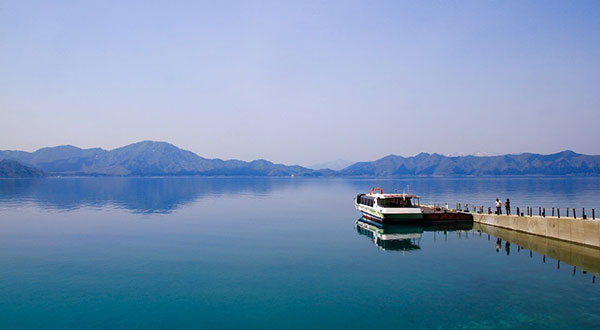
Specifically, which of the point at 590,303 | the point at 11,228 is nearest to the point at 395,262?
the point at 590,303

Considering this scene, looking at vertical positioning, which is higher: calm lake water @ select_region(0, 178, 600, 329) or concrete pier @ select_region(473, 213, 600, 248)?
concrete pier @ select_region(473, 213, 600, 248)

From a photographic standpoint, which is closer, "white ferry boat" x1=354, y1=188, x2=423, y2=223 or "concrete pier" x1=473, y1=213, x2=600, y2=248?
"concrete pier" x1=473, y1=213, x2=600, y2=248

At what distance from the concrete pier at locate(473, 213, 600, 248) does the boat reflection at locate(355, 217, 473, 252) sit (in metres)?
7.86

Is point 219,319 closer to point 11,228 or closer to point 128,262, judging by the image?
point 128,262

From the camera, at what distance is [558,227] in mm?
46406

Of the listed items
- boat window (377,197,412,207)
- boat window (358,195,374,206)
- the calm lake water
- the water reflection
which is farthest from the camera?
boat window (358,195,374,206)

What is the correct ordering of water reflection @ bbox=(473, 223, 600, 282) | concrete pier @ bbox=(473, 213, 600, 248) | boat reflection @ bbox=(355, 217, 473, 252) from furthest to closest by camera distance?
boat reflection @ bbox=(355, 217, 473, 252)
concrete pier @ bbox=(473, 213, 600, 248)
water reflection @ bbox=(473, 223, 600, 282)

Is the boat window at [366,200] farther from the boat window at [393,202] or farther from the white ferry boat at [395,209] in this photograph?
the boat window at [393,202]

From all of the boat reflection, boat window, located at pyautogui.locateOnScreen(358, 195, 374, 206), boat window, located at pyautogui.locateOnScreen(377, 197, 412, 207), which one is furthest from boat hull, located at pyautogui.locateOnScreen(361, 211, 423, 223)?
boat window, located at pyautogui.locateOnScreen(358, 195, 374, 206)

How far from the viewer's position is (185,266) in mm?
37812

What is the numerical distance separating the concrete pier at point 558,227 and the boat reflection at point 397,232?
7861mm

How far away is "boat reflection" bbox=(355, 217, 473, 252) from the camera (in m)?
50.0

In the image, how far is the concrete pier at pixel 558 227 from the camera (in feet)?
136

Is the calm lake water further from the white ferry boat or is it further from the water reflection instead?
the white ferry boat
